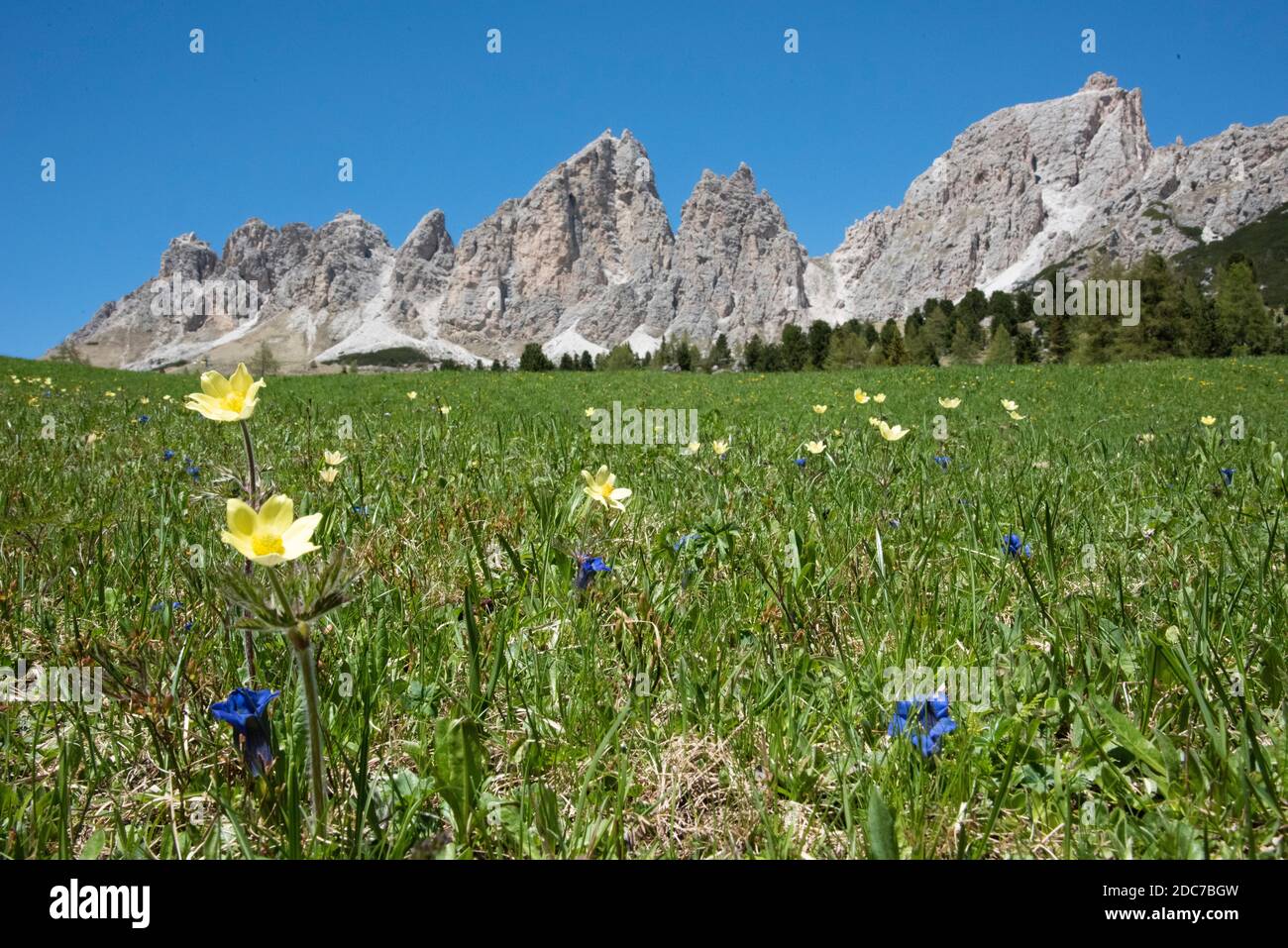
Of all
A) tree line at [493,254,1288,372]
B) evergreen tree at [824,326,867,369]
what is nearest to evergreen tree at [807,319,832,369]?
tree line at [493,254,1288,372]

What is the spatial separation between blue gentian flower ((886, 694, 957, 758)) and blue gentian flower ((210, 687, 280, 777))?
130 centimetres

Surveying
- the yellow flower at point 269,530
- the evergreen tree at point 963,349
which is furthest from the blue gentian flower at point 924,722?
the evergreen tree at point 963,349

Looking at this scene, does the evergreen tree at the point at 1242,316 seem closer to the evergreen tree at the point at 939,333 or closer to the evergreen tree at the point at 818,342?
the evergreen tree at the point at 939,333

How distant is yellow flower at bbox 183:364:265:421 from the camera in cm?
166

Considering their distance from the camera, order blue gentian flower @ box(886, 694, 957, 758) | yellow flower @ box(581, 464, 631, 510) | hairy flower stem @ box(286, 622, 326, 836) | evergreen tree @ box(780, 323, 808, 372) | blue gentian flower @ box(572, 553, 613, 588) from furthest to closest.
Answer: evergreen tree @ box(780, 323, 808, 372)
yellow flower @ box(581, 464, 631, 510)
blue gentian flower @ box(572, 553, 613, 588)
blue gentian flower @ box(886, 694, 957, 758)
hairy flower stem @ box(286, 622, 326, 836)

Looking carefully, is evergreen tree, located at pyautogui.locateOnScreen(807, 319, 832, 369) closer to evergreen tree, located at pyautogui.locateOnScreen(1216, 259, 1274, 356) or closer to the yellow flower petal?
evergreen tree, located at pyautogui.locateOnScreen(1216, 259, 1274, 356)

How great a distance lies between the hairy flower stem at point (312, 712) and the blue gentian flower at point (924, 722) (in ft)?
3.72

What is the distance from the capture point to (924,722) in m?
1.52

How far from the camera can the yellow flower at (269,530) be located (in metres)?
1.20

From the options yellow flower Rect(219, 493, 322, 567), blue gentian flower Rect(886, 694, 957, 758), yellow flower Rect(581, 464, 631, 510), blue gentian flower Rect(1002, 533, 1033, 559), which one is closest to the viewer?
yellow flower Rect(219, 493, 322, 567)

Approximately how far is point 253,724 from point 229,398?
790 mm

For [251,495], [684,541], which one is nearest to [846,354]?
[684,541]
